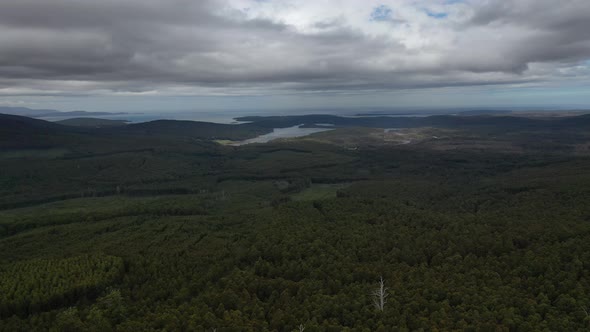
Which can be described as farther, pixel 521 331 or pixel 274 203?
pixel 274 203

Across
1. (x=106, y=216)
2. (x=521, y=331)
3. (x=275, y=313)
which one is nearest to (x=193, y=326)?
(x=275, y=313)

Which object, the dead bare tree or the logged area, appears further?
the dead bare tree

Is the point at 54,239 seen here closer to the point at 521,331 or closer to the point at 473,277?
the point at 473,277

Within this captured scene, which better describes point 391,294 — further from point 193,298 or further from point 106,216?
point 106,216

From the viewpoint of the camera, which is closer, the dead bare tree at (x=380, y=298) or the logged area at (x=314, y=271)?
the logged area at (x=314, y=271)

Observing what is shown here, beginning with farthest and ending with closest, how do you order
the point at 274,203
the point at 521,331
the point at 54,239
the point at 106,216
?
the point at 274,203, the point at 106,216, the point at 54,239, the point at 521,331

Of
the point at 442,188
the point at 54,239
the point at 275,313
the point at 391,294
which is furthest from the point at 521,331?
the point at 442,188

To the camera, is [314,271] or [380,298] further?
[314,271]

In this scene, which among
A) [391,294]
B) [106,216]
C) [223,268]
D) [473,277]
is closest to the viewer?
[391,294]

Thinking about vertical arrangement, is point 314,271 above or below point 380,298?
below
